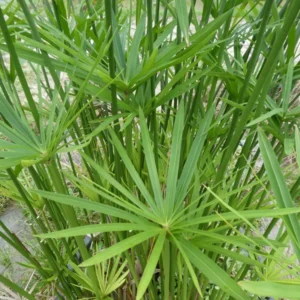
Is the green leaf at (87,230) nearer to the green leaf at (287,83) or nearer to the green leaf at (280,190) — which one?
the green leaf at (280,190)

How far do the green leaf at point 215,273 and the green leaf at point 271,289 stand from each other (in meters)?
0.09

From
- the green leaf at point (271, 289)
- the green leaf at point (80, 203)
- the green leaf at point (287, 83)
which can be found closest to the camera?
the green leaf at point (271, 289)

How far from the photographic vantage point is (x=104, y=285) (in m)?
0.73

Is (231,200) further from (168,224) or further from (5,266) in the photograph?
(5,266)

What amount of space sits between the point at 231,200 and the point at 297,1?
436 mm

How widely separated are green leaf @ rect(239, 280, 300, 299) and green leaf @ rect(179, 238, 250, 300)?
0.09 meters

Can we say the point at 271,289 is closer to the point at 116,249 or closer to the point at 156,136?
the point at 116,249

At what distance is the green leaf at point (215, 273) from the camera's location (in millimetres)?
396

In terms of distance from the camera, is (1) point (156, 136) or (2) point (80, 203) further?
(1) point (156, 136)

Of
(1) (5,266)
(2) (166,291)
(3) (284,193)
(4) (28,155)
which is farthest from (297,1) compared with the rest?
(1) (5,266)

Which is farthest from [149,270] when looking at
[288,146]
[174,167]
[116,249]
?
[288,146]

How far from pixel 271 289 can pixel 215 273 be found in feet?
0.36

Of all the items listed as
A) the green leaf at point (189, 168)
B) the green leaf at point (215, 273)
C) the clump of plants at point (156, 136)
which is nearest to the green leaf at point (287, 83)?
the clump of plants at point (156, 136)

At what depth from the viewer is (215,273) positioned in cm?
41
